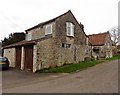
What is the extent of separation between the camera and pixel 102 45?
4284 cm

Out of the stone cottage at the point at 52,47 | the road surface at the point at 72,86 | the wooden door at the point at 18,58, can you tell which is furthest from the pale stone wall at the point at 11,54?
the road surface at the point at 72,86

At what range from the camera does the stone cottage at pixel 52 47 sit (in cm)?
1942

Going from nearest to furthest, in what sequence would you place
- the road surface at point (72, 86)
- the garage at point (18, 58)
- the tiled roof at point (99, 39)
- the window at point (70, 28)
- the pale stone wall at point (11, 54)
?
the road surface at point (72, 86)
the garage at point (18, 58)
the window at point (70, 28)
the pale stone wall at point (11, 54)
the tiled roof at point (99, 39)

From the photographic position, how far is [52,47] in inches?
819

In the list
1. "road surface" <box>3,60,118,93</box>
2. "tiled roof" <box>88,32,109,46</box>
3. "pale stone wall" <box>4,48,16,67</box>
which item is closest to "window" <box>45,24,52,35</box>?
"pale stone wall" <box>4,48,16,67</box>

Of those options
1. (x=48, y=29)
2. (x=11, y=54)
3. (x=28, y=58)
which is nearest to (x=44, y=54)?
(x=28, y=58)

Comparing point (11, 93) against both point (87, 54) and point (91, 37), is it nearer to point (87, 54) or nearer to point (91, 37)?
point (87, 54)

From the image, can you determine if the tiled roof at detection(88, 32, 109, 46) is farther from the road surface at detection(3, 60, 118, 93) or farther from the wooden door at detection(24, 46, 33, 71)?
the road surface at detection(3, 60, 118, 93)

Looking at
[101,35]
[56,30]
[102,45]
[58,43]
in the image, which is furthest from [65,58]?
[101,35]

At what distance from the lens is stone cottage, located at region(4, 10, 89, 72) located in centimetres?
1942

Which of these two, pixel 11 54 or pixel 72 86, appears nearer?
pixel 72 86

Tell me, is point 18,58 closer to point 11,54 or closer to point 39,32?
point 11,54

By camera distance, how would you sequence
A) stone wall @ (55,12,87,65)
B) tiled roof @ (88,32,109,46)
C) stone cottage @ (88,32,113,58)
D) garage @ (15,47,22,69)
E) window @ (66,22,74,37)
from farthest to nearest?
1. tiled roof @ (88,32,109,46)
2. stone cottage @ (88,32,113,58)
3. window @ (66,22,74,37)
4. garage @ (15,47,22,69)
5. stone wall @ (55,12,87,65)

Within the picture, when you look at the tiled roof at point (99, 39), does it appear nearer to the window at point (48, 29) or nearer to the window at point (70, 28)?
the window at point (70, 28)
